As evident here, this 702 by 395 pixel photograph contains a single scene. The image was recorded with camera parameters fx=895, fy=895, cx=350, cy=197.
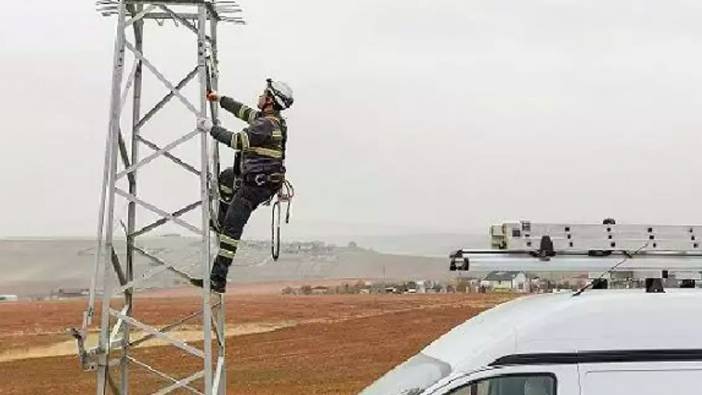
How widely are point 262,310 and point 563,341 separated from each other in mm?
36229

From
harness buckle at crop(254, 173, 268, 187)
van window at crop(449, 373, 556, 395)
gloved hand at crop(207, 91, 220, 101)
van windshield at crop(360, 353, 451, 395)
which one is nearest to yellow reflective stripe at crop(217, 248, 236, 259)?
harness buckle at crop(254, 173, 268, 187)

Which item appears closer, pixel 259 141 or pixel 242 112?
pixel 259 141

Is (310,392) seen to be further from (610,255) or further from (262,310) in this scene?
(262,310)

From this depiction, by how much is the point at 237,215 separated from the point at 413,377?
369 centimetres

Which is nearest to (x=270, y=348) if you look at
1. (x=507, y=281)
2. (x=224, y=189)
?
(x=224, y=189)

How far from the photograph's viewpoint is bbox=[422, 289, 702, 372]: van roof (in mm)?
4695

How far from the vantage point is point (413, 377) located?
5.06 metres

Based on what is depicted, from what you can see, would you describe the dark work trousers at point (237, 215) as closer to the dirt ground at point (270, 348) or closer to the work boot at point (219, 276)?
the work boot at point (219, 276)

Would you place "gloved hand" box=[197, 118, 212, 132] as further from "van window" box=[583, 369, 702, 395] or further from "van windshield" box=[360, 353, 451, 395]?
"van window" box=[583, 369, 702, 395]

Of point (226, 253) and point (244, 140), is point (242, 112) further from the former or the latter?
point (226, 253)

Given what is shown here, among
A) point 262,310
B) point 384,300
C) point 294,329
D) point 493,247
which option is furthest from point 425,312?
point 493,247

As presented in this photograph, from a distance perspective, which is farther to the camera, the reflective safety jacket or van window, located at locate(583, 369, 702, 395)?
the reflective safety jacket

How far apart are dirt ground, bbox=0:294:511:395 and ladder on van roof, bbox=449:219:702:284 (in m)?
7.96

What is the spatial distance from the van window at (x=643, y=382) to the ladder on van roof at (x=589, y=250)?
0.93 meters
